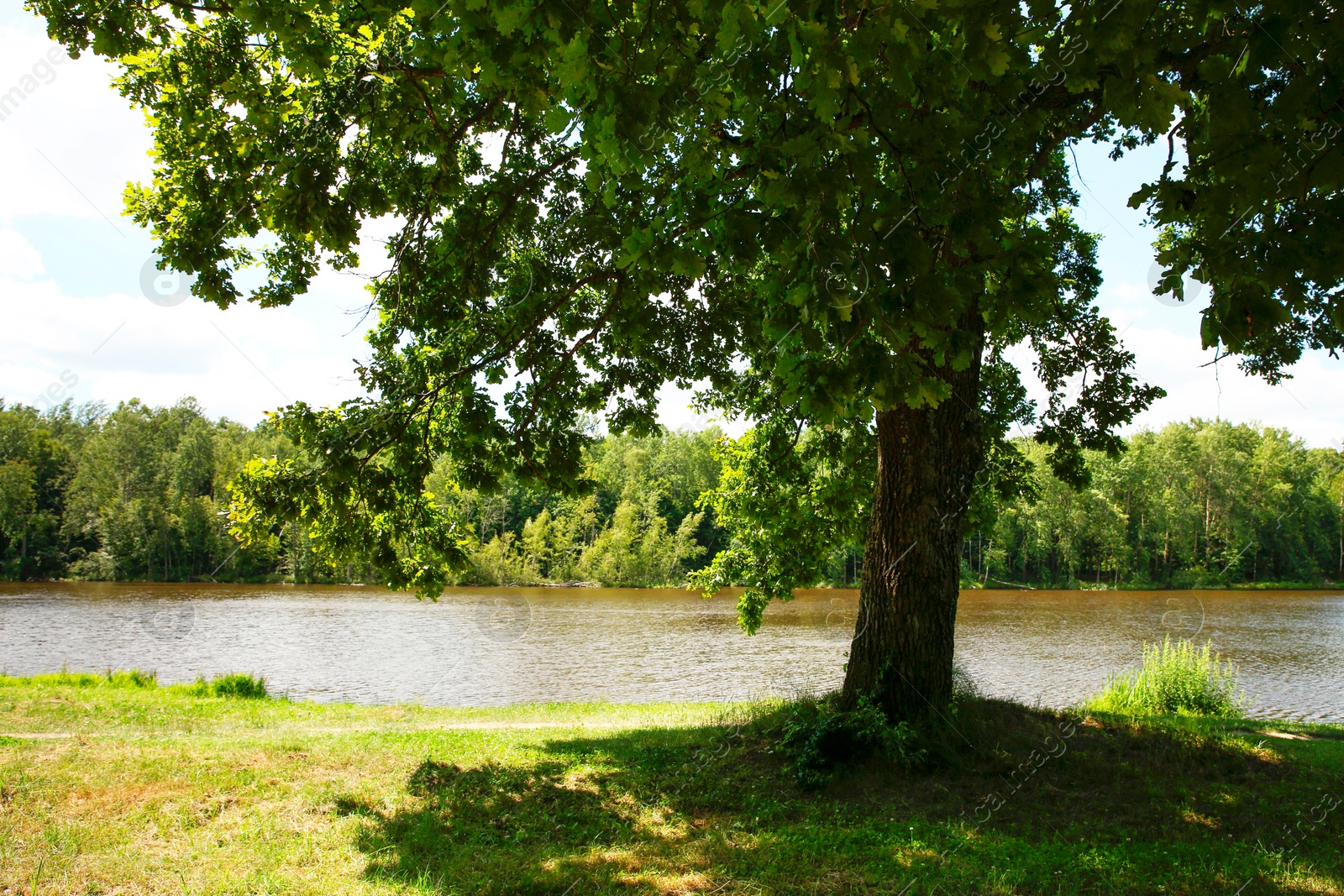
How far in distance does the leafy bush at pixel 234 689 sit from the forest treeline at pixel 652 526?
38.1m

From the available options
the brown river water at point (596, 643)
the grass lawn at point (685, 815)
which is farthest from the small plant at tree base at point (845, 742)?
the brown river water at point (596, 643)

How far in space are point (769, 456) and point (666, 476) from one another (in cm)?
6285

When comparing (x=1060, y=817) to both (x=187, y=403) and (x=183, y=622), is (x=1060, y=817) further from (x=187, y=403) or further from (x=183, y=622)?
(x=187, y=403)

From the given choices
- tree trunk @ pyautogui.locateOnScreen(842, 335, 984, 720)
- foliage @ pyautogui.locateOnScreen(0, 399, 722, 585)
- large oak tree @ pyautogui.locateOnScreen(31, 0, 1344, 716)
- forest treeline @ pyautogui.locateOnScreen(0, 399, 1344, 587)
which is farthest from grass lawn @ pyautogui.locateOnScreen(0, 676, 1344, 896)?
forest treeline @ pyautogui.locateOnScreen(0, 399, 1344, 587)

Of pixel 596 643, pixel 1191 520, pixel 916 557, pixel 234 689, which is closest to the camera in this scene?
pixel 916 557

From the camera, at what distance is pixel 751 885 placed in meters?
4.65

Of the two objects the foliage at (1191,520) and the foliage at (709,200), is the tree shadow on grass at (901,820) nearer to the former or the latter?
the foliage at (709,200)

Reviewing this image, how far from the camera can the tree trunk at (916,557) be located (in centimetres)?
740

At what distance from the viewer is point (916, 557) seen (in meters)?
7.49

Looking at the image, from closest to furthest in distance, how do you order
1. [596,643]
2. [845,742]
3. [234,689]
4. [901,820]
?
[901,820], [845,742], [234,689], [596,643]

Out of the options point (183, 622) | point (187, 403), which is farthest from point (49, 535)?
point (183, 622)

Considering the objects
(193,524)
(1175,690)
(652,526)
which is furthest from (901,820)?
(193,524)

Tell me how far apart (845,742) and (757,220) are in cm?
512

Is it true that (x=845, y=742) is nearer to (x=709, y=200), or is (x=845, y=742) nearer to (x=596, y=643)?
(x=709, y=200)
